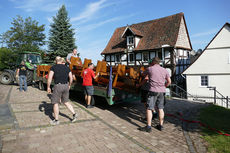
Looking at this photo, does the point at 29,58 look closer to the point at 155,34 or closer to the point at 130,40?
the point at 130,40

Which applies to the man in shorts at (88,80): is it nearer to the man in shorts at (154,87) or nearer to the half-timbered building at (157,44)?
the man in shorts at (154,87)

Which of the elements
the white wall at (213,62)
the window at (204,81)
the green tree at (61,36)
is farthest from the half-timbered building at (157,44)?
the green tree at (61,36)

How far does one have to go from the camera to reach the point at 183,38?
23.5 m

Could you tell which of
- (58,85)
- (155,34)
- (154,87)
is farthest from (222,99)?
(58,85)

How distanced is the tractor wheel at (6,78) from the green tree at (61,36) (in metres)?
12.3

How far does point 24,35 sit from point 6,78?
20261 mm

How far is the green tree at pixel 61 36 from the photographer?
25.8m

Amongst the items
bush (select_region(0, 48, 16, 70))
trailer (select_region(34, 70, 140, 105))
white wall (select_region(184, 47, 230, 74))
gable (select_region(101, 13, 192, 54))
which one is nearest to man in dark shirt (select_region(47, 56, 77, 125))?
trailer (select_region(34, 70, 140, 105))

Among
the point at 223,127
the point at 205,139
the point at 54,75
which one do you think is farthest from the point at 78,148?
the point at 223,127

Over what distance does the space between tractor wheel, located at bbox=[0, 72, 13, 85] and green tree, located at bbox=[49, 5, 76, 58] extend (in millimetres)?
12278

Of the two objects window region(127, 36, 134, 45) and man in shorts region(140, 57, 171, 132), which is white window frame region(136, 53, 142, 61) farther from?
man in shorts region(140, 57, 171, 132)

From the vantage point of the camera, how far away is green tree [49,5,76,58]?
25750mm

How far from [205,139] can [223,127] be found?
144 cm

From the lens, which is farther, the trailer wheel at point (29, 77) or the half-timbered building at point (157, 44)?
the half-timbered building at point (157, 44)
